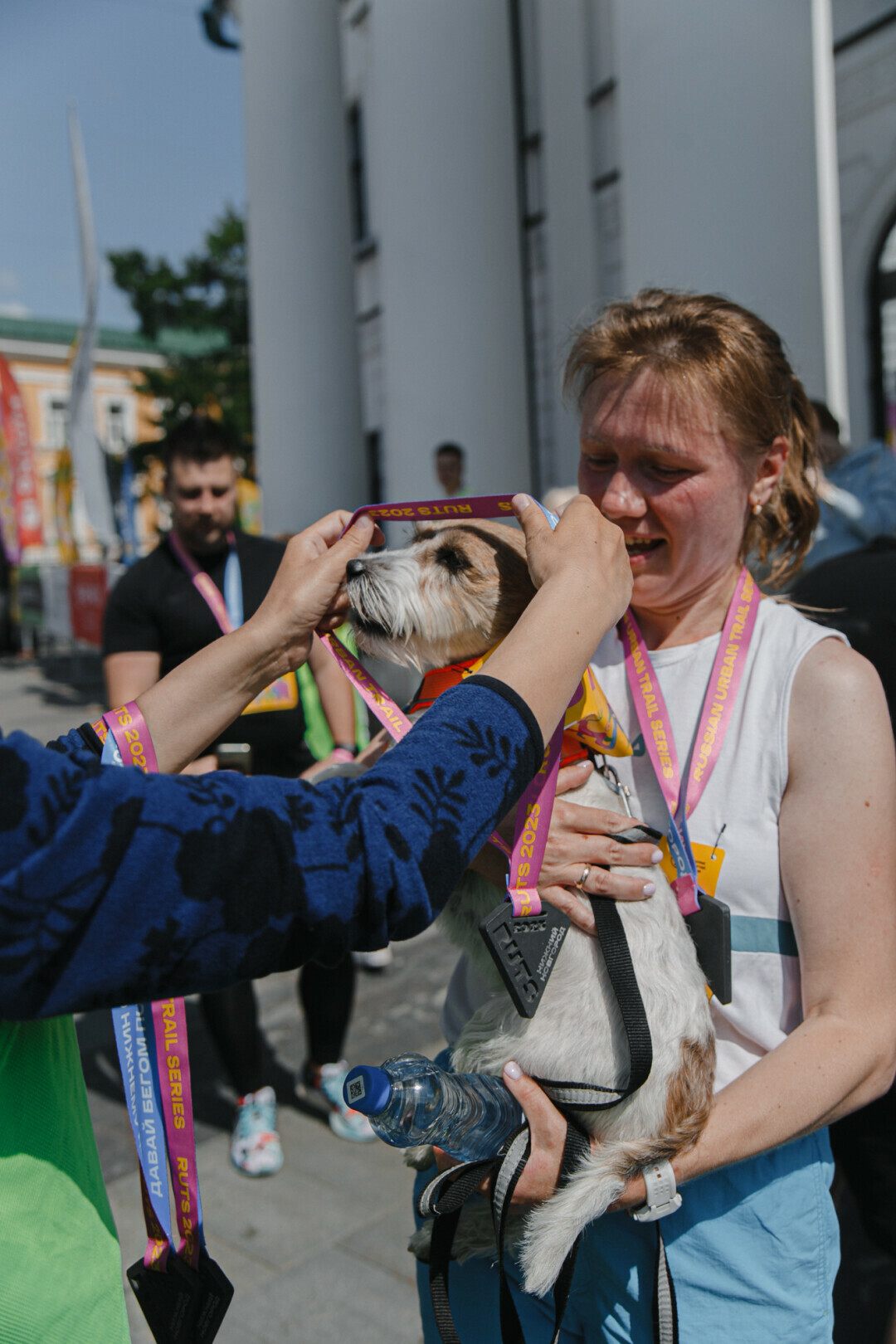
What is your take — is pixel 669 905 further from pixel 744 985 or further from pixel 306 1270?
pixel 306 1270

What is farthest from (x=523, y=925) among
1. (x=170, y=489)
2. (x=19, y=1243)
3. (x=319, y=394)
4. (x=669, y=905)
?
(x=319, y=394)

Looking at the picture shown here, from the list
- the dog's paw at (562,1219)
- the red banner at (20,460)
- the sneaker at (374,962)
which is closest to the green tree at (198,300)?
the red banner at (20,460)

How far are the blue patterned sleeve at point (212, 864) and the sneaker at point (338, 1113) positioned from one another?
3165 mm

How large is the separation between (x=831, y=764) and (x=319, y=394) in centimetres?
1072

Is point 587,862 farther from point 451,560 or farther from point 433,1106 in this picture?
point 451,560

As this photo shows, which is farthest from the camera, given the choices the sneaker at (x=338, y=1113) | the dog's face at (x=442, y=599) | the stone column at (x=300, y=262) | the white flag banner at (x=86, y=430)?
the white flag banner at (x=86, y=430)

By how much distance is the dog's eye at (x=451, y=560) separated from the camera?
6.40 ft

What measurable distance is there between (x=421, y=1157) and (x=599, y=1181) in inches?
16.5

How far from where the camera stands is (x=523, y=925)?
1294 mm

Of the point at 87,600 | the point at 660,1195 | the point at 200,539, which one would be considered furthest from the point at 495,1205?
the point at 87,600

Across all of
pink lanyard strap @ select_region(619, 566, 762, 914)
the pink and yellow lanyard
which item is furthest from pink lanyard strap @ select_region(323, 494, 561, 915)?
the pink and yellow lanyard

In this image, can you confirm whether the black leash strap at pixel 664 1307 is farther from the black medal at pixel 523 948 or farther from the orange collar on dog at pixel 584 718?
the orange collar on dog at pixel 584 718

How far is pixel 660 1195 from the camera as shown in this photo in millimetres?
1289

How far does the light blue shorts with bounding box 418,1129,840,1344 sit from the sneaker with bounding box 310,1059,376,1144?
2.46 meters
